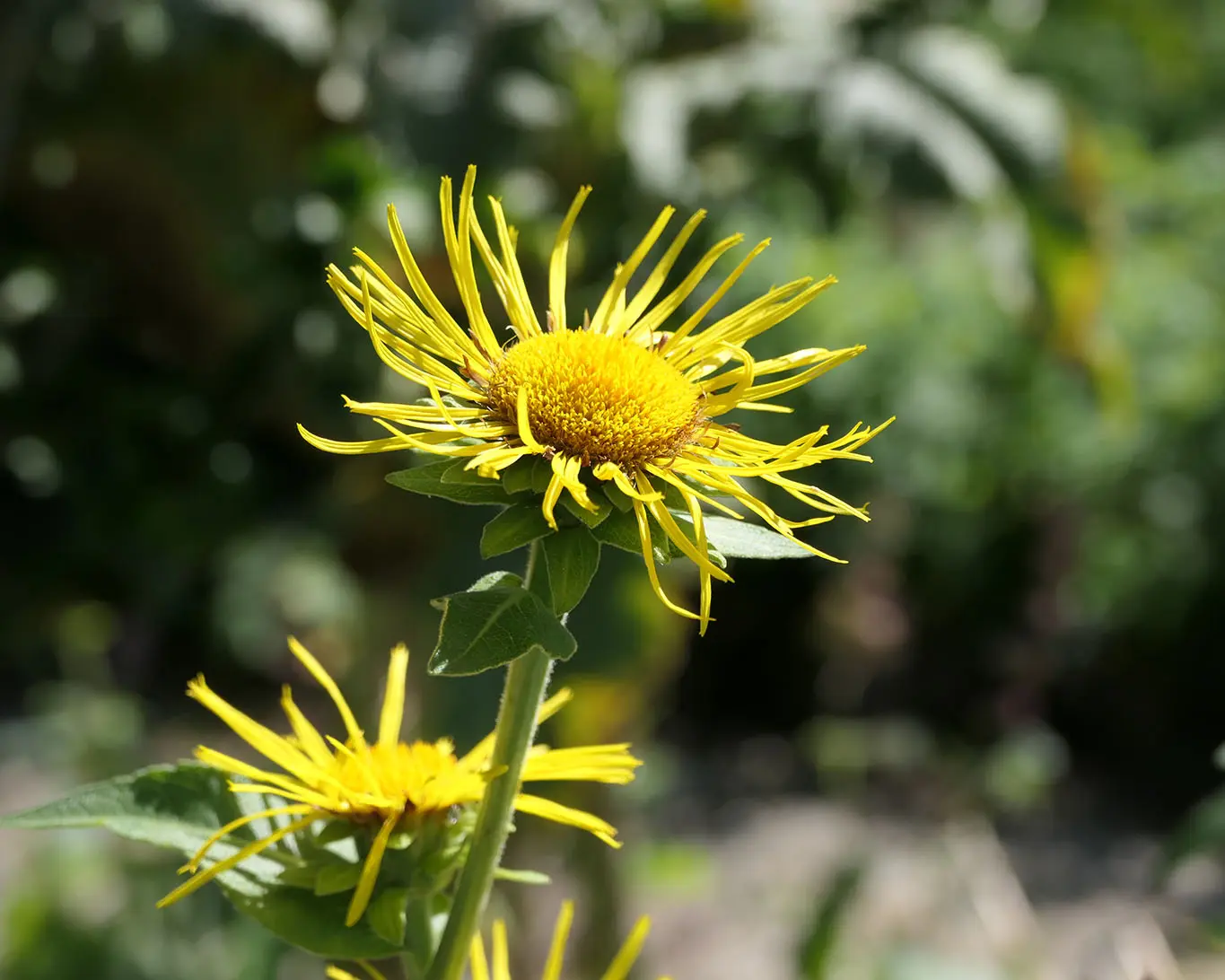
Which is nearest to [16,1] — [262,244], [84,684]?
[262,244]

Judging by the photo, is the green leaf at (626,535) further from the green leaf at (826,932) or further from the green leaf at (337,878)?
the green leaf at (826,932)

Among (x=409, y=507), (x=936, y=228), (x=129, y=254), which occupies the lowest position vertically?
(x=409, y=507)

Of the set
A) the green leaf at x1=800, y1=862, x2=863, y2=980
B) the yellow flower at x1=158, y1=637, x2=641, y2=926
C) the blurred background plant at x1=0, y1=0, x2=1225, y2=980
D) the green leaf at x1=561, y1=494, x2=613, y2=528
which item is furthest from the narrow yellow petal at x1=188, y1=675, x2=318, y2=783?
the green leaf at x1=800, y1=862, x2=863, y2=980

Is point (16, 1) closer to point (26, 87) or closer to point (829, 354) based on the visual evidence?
point (26, 87)

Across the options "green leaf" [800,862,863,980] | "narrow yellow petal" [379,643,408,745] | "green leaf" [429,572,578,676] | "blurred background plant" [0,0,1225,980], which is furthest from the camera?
"blurred background plant" [0,0,1225,980]

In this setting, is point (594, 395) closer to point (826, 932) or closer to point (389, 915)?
point (389, 915)

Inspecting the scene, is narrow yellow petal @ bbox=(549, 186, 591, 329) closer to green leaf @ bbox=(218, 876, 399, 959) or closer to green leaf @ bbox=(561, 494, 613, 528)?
green leaf @ bbox=(561, 494, 613, 528)

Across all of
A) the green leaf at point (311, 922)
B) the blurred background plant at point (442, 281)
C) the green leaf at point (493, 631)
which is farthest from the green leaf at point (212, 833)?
the blurred background plant at point (442, 281)

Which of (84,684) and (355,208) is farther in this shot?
(84,684)

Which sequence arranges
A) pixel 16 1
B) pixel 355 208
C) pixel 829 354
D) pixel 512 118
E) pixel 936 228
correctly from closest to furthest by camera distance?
pixel 829 354
pixel 355 208
pixel 512 118
pixel 16 1
pixel 936 228
